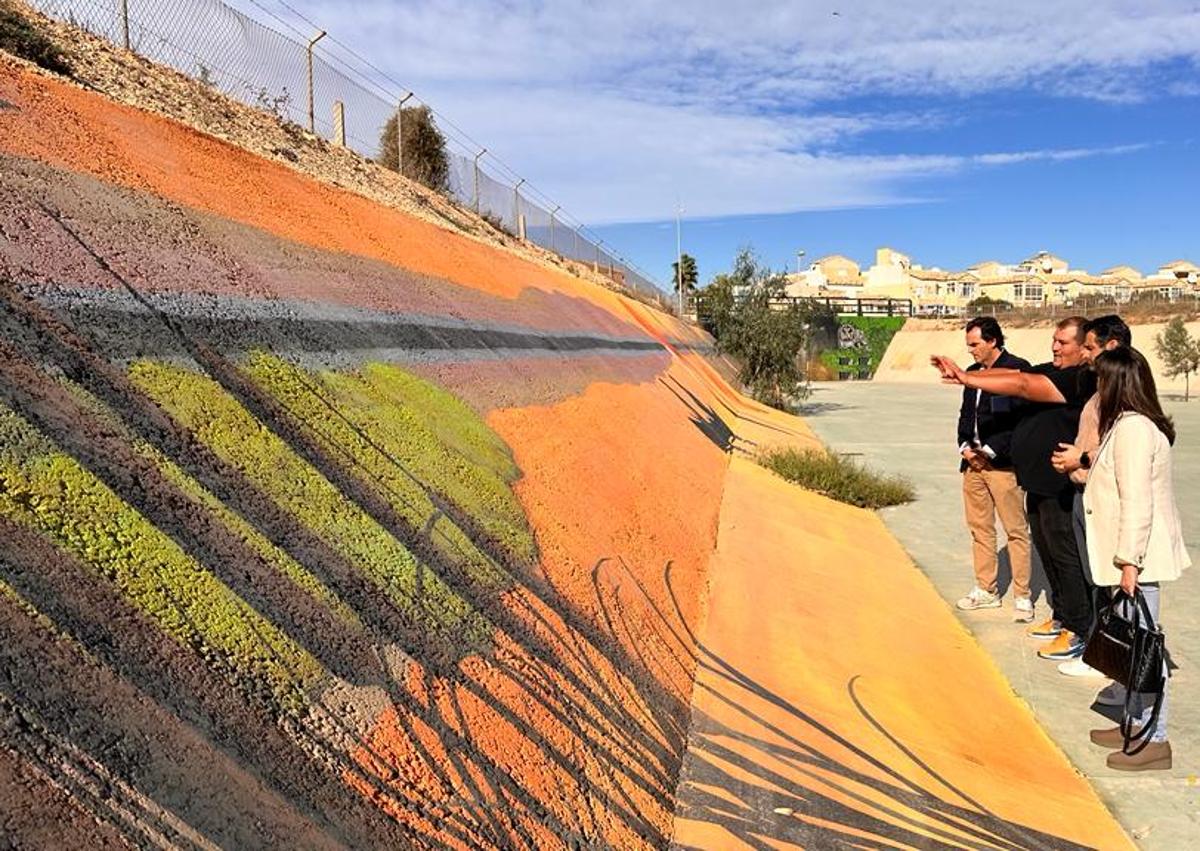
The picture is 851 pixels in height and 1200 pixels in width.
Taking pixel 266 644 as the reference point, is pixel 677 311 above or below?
above

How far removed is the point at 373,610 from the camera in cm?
308

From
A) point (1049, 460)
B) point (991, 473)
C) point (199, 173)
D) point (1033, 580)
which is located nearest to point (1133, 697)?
point (1049, 460)

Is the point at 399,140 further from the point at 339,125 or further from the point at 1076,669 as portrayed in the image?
the point at 1076,669

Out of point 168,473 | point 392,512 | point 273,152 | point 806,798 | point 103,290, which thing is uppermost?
point 273,152

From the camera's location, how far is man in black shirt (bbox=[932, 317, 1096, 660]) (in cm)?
542

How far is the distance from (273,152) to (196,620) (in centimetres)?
982

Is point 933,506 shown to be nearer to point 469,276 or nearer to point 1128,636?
point 469,276

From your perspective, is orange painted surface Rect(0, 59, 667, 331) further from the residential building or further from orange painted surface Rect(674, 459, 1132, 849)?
the residential building

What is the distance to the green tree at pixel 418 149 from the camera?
19.6 meters

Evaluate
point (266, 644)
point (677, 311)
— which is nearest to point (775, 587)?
point (266, 644)

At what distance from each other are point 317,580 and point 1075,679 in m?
4.40

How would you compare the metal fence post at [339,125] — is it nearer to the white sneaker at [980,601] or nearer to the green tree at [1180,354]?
the white sneaker at [980,601]

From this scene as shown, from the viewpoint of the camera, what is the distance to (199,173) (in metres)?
5.93

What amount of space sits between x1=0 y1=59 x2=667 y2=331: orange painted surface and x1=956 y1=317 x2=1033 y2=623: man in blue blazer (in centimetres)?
435
